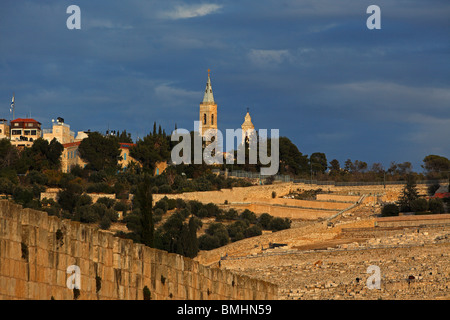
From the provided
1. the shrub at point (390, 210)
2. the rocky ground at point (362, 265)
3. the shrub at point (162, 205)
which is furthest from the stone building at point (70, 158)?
the rocky ground at point (362, 265)

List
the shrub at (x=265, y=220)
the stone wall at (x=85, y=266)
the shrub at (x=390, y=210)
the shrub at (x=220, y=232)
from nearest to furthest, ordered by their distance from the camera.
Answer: the stone wall at (x=85, y=266)
the shrub at (x=220, y=232)
the shrub at (x=265, y=220)
the shrub at (x=390, y=210)

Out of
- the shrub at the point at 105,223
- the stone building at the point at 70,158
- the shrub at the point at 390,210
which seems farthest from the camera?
the stone building at the point at 70,158

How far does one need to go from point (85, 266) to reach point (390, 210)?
1932 inches

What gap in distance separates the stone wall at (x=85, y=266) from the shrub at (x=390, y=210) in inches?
1659

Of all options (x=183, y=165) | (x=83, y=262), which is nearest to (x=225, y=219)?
(x=183, y=165)

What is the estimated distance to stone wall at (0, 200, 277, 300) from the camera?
57.1 ft

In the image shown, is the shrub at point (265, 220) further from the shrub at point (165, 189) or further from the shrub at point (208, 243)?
the shrub at point (165, 189)

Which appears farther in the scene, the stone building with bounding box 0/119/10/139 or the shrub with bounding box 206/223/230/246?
the stone building with bounding box 0/119/10/139

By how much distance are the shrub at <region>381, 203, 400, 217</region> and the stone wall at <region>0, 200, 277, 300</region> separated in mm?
42146

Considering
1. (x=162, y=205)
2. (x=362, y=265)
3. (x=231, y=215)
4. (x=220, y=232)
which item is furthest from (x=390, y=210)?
(x=362, y=265)

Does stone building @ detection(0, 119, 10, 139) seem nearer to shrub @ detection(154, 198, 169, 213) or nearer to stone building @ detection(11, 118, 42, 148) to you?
stone building @ detection(11, 118, 42, 148)

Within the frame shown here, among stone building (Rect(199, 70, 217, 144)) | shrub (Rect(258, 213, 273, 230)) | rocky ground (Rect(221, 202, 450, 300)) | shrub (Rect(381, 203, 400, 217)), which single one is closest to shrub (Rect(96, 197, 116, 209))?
shrub (Rect(258, 213, 273, 230))

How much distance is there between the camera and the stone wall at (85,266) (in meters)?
17.4
